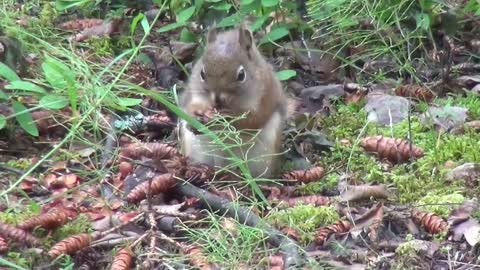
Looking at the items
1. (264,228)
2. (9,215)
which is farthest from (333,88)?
(9,215)

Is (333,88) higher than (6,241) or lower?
lower

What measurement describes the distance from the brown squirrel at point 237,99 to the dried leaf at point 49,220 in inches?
39.9

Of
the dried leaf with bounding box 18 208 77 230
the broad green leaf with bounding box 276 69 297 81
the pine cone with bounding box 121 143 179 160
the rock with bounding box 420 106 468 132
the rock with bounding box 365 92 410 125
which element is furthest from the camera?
the broad green leaf with bounding box 276 69 297 81

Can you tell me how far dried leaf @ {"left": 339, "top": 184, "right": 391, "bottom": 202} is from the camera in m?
4.92

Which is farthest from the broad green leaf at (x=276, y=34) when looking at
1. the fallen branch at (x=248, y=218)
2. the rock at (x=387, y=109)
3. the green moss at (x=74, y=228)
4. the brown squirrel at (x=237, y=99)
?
the green moss at (x=74, y=228)

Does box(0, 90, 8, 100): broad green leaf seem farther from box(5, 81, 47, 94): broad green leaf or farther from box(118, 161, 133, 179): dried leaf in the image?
box(118, 161, 133, 179): dried leaf

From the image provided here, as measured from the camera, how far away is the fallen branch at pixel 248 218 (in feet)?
13.7

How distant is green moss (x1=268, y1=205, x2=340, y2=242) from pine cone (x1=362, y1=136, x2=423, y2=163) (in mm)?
792

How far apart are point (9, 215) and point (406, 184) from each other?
6.51 feet

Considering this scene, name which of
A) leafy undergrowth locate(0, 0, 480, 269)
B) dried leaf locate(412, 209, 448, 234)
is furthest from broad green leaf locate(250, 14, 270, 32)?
dried leaf locate(412, 209, 448, 234)

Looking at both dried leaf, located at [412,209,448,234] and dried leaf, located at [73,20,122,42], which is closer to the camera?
dried leaf, located at [412,209,448,234]

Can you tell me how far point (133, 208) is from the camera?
4793 millimetres

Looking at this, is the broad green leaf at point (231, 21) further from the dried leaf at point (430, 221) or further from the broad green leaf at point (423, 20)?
the dried leaf at point (430, 221)

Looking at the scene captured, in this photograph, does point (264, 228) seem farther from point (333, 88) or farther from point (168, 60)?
point (168, 60)
